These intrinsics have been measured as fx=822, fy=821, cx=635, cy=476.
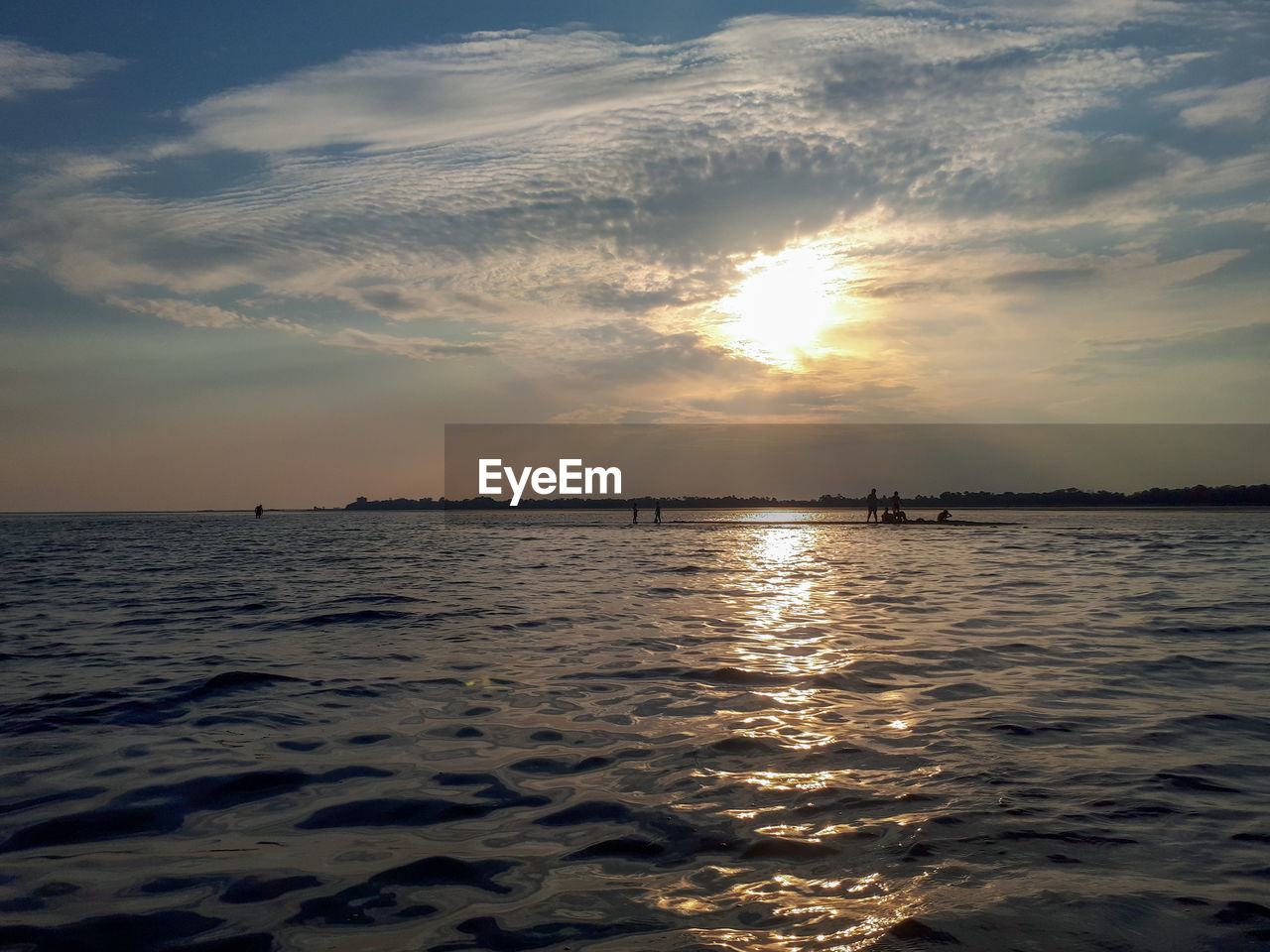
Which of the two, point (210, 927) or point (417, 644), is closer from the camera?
point (210, 927)

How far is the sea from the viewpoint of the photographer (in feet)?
15.6

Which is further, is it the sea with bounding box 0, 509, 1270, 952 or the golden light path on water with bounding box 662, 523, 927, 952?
the sea with bounding box 0, 509, 1270, 952

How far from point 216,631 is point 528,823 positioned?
41.6 ft

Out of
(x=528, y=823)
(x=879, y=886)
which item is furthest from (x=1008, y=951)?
(x=528, y=823)

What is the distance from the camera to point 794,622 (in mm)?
16938

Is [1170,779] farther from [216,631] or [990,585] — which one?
[990,585]

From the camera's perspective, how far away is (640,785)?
7.12m

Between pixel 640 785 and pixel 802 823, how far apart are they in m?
1.55

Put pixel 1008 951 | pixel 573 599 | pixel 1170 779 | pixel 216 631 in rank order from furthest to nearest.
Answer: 1. pixel 573 599
2. pixel 216 631
3. pixel 1170 779
4. pixel 1008 951

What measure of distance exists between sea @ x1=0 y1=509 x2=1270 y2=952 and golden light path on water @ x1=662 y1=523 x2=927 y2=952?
0.03m

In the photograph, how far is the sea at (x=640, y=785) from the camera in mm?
4758

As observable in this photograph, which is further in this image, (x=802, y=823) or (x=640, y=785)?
(x=640, y=785)

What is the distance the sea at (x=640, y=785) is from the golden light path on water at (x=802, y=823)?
0.03 metres

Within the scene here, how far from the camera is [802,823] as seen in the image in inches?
242
